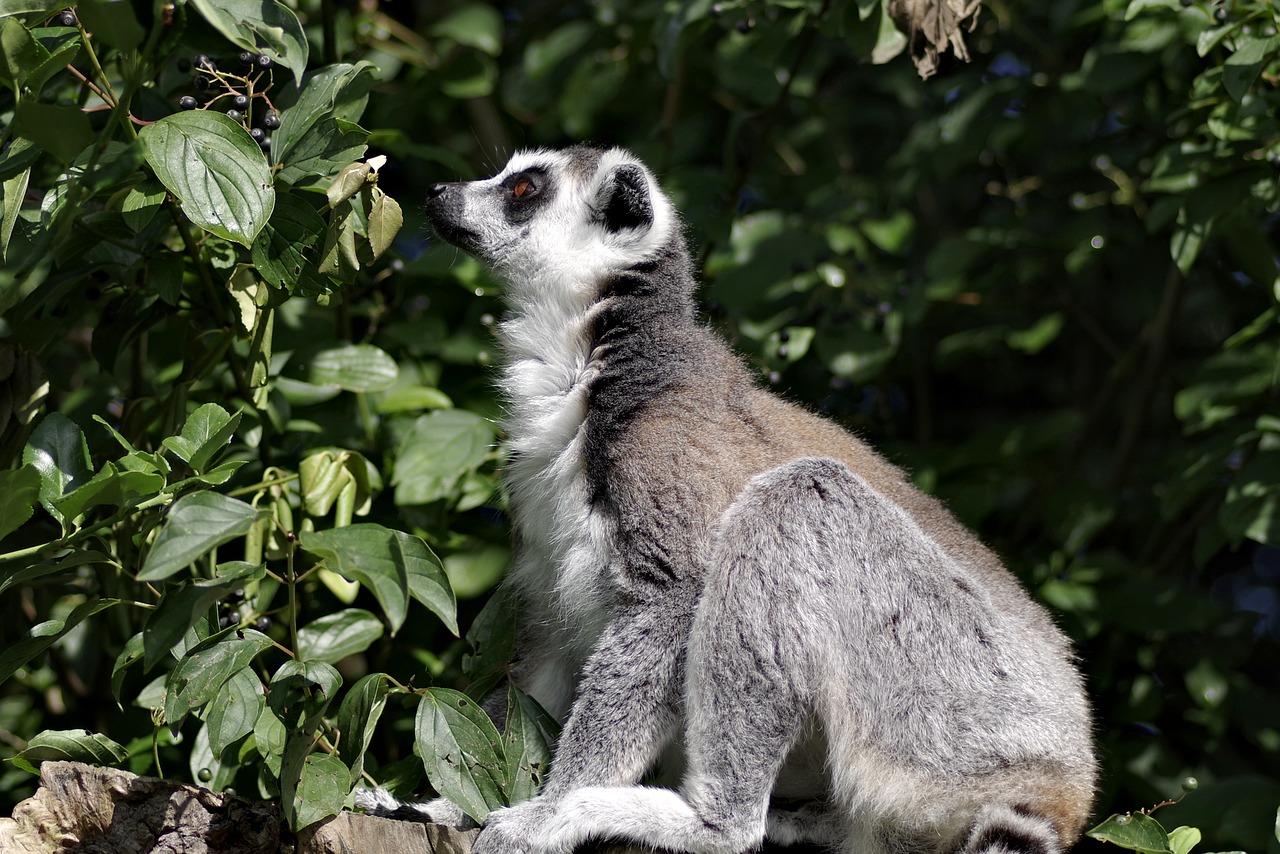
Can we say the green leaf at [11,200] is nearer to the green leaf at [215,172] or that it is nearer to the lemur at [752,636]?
the green leaf at [215,172]

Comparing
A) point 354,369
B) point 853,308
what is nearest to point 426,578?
point 354,369

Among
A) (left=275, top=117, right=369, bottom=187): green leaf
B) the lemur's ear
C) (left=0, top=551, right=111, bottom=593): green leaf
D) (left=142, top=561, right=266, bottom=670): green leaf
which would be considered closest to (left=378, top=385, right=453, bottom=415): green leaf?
the lemur's ear

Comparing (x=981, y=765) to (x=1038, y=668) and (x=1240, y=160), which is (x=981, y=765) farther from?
(x=1240, y=160)

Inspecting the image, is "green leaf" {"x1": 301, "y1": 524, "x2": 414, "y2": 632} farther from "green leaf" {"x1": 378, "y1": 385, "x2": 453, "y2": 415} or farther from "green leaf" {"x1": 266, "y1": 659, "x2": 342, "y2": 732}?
"green leaf" {"x1": 378, "y1": 385, "x2": 453, "y2": 415}

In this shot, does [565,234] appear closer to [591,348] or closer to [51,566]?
[591,348]

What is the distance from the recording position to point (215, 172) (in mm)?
2918

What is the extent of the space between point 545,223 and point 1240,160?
2.62 metres

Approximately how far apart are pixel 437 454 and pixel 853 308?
6.72 feet

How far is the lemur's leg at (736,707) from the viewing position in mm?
3211

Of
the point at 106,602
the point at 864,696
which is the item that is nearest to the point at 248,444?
the point at 106,602

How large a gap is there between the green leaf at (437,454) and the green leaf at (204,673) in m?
1.18

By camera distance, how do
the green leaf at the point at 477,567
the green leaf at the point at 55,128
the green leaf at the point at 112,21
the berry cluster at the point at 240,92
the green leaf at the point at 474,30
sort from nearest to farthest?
the green leaf at the point at 112,21 < the green leaf at the point at 55,128 < the berry cluster at the point at 240,92 < the green leaf at the point at 477,567 < the green leaf at the point at 474,30

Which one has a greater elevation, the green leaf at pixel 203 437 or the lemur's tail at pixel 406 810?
the green leaf at pixel 203 437

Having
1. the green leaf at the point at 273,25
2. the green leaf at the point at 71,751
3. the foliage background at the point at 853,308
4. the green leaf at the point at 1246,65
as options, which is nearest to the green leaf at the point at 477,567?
the foliage background at the point at 853,308
